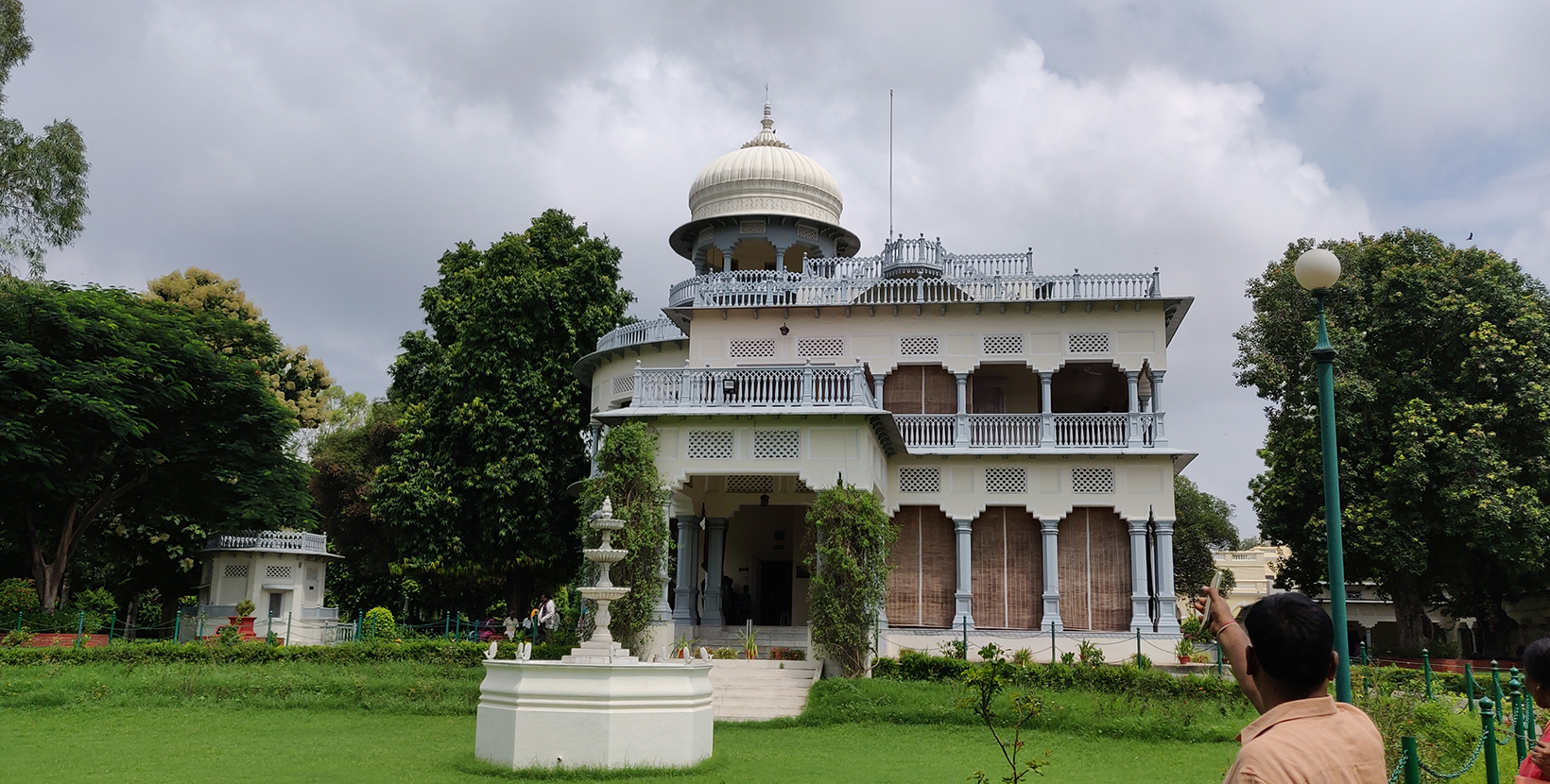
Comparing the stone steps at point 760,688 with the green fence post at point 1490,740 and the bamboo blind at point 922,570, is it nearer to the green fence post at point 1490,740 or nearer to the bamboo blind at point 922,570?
the bamboo blind at point 922,570

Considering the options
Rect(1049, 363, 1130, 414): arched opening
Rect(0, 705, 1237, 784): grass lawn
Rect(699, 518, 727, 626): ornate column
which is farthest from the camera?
Rect(1049, 363, 1130, 414): arched opening

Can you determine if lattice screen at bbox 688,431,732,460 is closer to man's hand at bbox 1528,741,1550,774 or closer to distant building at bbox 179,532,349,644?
distant building at bbox 179,532,349,644

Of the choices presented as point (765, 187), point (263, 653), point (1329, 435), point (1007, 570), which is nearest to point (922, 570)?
point (1007, 570)

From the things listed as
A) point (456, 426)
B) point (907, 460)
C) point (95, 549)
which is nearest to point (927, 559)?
point (907, 460)

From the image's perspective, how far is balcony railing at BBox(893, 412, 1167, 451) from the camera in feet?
77.4

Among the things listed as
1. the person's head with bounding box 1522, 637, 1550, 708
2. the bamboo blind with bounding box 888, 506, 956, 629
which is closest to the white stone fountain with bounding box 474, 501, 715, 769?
the person's head with bounding box 1522, 637, 1550, 708

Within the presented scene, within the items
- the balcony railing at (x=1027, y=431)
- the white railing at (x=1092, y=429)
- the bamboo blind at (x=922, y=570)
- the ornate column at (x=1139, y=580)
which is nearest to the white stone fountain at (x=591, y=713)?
the bamboo blind at (x=922, y=570)

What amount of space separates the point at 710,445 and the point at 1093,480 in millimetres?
8534

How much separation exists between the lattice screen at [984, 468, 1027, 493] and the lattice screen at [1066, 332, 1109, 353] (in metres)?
2.94

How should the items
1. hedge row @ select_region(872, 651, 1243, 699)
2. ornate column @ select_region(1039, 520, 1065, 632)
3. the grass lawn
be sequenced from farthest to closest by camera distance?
ornate column @ select_region(1039, 520, 1065, 632), hedge row @ select_region(872, 651, 1243, 699), the grass lawn

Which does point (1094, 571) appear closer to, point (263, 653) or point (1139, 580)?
point (1139, 580)

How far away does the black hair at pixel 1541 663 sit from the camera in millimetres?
4711

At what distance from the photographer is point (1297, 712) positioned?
9.05 ft

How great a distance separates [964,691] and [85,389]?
20536mm
